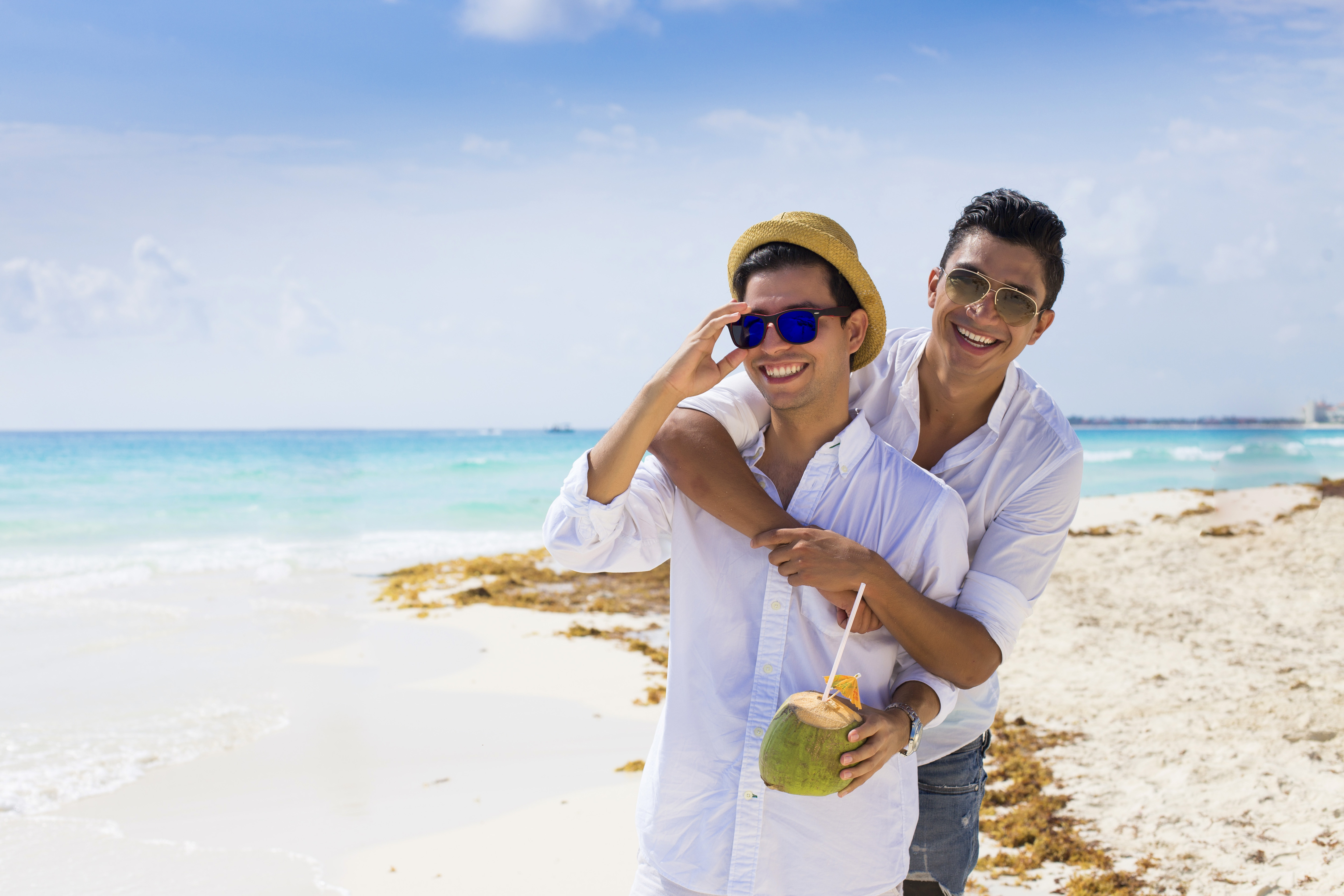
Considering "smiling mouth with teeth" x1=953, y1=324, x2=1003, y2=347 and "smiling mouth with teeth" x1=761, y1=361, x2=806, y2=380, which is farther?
"smiling mouth with teeth" x1=953, y1=324, x2=1003, y2=347

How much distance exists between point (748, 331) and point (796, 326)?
0.38ft

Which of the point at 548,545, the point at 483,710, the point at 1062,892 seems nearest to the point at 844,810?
the point at 548,545

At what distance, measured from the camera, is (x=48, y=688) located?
7.99m

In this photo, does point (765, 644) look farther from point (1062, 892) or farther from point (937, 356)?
point (1062, 892)

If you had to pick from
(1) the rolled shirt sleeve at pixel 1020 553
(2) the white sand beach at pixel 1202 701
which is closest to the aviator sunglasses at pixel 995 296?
(1) the rolled shirt sleeve at pixel 1020 553

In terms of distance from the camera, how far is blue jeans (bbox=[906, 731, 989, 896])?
2.96 m

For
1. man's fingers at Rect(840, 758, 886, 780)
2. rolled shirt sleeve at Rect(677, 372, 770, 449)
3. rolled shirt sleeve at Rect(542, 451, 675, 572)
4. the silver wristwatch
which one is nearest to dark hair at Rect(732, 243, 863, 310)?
rolled shirt sleeve at Rect(677, 372, 770, 449)

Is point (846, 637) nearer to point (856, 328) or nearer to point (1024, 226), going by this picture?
point (856, 328)

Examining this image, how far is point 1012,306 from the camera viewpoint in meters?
2.78

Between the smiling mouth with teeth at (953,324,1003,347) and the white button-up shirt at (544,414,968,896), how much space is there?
2.31ft

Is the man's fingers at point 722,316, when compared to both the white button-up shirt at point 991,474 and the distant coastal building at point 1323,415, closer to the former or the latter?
the white button-up shirt at point 991,474

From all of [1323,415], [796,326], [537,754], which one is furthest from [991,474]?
[1323,415]

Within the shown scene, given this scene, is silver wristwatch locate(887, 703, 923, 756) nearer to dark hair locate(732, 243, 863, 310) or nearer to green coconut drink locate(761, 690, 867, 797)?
green coconut drink locate(761, 690, 867, 797)

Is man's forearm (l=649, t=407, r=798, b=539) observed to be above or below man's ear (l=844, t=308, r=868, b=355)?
below
